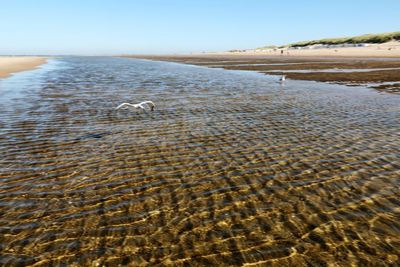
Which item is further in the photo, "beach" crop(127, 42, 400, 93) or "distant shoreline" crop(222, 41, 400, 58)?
"distant shoreline" crop(222, 41, 400, 58)

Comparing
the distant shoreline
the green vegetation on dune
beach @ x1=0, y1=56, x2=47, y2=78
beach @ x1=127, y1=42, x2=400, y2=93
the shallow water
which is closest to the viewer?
the shallow water

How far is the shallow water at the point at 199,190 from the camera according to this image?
5.47 meters

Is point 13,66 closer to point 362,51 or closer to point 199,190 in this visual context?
point 199,190

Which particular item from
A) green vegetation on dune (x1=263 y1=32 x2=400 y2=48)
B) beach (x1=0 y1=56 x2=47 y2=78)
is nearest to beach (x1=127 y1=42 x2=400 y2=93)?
green vegetation on dune (x1=263 y1=32 x2=400 y2=48)

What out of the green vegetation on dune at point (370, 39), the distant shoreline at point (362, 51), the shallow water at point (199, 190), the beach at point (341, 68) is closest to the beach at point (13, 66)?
the shallow water at point (199, 190)

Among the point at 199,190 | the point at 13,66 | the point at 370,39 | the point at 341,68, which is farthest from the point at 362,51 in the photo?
the point at 199,190

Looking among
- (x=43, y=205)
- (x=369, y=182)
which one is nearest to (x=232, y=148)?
(x=369, y=182)

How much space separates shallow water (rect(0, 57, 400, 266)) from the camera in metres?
5.47

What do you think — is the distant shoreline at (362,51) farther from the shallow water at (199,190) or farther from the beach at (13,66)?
the beach at (13,66)

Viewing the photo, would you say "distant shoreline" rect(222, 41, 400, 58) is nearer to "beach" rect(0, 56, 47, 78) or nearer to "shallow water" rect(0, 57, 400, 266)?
"shallow water" rect(0, 57, 400, 266)

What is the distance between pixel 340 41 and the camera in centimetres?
12888

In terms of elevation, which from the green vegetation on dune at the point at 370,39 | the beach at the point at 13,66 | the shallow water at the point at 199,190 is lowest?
the beach at the point at 13,66

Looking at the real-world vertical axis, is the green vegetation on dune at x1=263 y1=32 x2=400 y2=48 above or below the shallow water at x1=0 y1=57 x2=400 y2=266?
above

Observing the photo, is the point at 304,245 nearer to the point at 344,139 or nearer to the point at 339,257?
the point at 339,257
